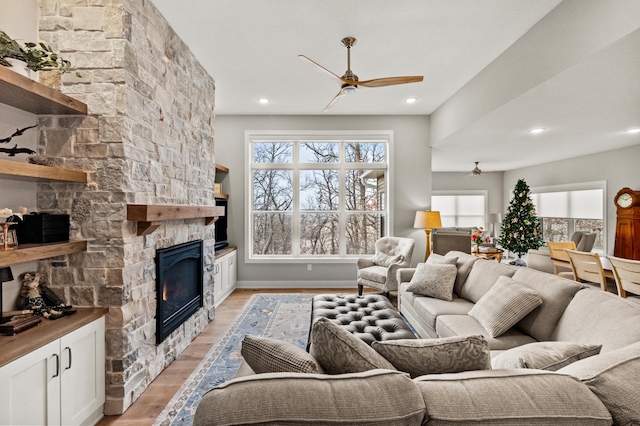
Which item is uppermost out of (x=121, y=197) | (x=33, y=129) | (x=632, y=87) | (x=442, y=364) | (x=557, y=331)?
(x=632, y=87)

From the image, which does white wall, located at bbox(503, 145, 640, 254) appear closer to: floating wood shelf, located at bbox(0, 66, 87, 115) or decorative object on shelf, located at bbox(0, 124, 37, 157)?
floating wood shelf, located at bbox(0, 66, 87, 115)

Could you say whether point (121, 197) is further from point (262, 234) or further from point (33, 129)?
point (262, 234)

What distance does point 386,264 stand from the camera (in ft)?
16.3

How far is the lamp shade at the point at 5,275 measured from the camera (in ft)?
6.02

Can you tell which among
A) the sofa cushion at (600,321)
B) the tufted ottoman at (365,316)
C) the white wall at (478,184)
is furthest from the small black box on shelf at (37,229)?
the white wall at (478,184)

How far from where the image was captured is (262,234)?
229 inches

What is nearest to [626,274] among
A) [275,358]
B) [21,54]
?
[275,358]

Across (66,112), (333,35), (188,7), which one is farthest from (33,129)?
(333,35)

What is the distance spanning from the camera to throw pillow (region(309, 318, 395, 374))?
1.23 meters

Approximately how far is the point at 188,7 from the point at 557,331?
356 centimetres

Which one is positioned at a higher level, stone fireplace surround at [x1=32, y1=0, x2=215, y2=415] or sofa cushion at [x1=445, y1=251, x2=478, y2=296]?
stone fireplace surround at [x1=32, y1=0, x2=215, y2=415]

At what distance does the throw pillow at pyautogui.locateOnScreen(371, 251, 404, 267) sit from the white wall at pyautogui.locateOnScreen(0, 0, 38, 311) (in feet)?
13.1

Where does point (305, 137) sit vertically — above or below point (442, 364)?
above

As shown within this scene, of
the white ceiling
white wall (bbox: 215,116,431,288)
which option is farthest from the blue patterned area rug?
the white ceiling
